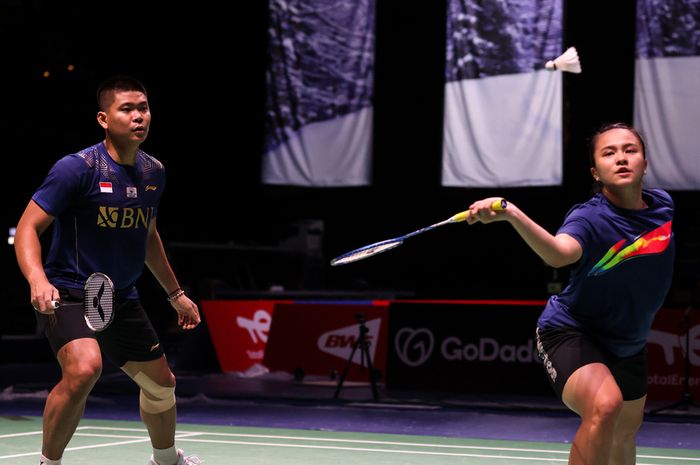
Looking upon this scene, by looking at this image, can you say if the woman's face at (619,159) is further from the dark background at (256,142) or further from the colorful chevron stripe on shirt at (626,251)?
the dark background at (256,142)

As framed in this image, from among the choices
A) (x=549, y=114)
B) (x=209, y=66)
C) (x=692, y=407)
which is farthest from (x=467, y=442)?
(x=209, y=66)

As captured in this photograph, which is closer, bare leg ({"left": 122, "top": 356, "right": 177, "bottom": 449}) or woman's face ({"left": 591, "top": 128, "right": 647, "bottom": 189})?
woman's face ({"left": 591, "top": 128, "right": 647, "bottom": 189})

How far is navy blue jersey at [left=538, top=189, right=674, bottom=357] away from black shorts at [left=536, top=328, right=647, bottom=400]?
34 mm

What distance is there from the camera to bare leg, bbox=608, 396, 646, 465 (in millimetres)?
4168

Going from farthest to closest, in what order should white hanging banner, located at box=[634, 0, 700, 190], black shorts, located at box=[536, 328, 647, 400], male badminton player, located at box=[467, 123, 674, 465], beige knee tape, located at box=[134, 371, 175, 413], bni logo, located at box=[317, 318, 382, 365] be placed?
white hanging banner, located at box=[634, 0, 700, 190]
bni logo, located at box=[317, 318, 382, 365]
beige knee tape, located at box=[134, 371, 175, 413]
black shorts, located at box=[536, 328, 647, 400]
male badminton player, located at box=[467, 123, 674, 465]

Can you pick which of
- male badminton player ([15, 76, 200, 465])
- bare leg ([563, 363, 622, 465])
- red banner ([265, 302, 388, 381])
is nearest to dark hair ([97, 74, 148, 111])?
male badminton player ([15, 76, 200, 465])

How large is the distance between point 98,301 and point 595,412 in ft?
7.06

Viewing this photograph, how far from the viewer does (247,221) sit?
19.6 m

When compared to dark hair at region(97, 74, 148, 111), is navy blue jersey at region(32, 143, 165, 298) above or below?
below

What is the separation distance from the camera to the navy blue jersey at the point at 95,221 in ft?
15.7

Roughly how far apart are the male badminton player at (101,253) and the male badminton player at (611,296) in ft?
6.07

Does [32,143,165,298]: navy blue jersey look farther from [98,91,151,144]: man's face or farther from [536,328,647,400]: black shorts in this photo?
[536,328,647,400]: black shorts

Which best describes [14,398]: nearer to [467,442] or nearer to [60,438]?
[467,442]

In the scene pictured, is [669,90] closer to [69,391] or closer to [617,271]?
[617,271]
